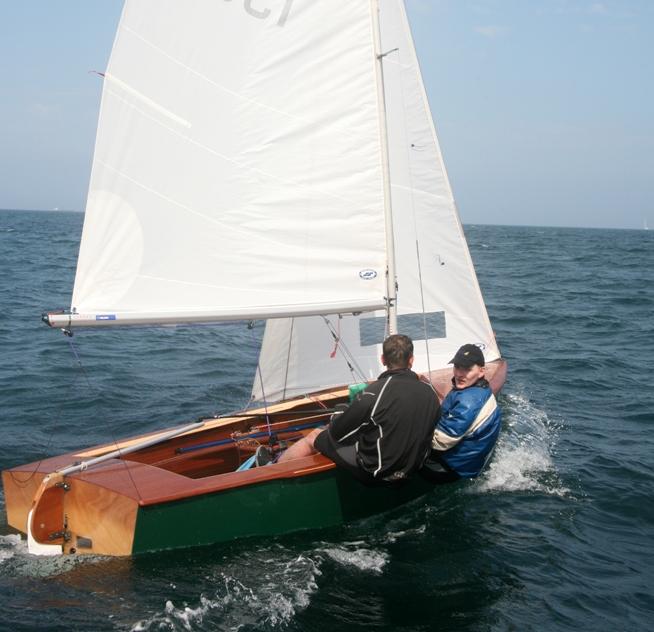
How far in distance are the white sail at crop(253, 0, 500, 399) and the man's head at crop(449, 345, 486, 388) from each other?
1701 mm

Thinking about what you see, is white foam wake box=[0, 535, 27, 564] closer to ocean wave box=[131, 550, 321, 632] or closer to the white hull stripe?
ocean wave box=[131, 550, 321, 632]

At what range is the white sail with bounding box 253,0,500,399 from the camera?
6531mm

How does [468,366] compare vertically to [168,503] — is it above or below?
above

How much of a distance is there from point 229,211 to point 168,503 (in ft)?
6.35

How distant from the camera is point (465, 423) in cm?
483

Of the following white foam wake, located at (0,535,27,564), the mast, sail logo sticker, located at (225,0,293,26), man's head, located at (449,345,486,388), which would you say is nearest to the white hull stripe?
man's head, located at (449,345,486,388)

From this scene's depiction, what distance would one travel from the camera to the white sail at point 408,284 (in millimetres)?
6531

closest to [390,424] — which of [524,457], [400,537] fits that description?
[400,537]

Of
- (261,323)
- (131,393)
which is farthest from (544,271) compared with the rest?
(131,393)

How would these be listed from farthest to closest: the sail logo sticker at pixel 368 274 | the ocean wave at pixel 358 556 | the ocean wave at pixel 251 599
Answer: the sail logo sticker at pixel 368 274, the ocean wave at pixel 358 556, the ocean wave at pixel 251 599

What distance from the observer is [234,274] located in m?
5.22

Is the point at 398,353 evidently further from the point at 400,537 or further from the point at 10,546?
the point at 10,546

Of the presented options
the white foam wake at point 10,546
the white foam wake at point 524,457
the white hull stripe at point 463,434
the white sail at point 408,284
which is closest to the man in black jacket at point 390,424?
the white hull stripe at point 463,434

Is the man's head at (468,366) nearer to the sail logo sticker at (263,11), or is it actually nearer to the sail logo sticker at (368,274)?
the sail logo sticker at (368,274)
